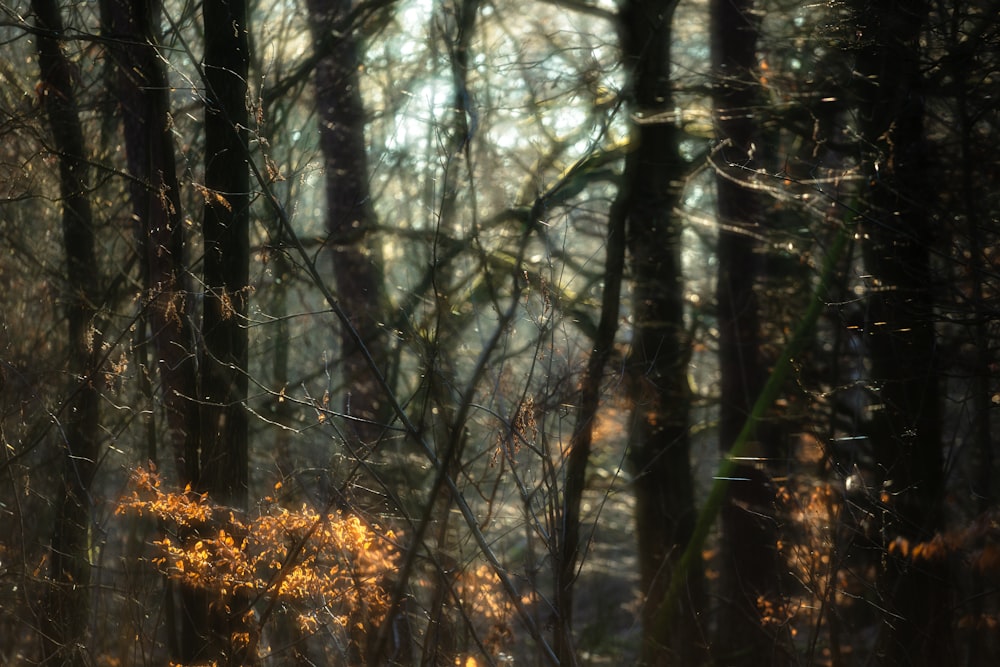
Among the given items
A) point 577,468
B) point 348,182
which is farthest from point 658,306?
point 577,468

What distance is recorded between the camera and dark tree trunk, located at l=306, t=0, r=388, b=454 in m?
10.3

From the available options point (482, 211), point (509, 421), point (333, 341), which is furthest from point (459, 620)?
point (333, 341)

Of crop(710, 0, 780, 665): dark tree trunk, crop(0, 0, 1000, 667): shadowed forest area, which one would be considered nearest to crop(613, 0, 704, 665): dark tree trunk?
crop(0, 0, 1000, 667): shadowed forest area

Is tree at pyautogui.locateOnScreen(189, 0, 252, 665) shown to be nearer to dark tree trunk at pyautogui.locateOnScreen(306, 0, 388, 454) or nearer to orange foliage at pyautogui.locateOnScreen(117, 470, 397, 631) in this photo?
orange foliage at pyautogui.locateOnScreen(117, 470, 397, 631)

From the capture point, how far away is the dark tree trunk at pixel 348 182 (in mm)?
10266

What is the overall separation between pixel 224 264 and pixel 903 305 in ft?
15.0

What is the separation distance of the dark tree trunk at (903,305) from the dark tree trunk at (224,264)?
4.06 meters

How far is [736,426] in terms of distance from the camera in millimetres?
11195

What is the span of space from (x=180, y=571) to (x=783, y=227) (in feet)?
23.9

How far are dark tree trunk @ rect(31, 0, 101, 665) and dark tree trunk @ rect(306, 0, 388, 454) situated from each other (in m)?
2.83

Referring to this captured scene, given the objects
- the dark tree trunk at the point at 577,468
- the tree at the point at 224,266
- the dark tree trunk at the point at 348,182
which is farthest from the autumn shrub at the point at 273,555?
the dark tree trunk at the point at 348,182

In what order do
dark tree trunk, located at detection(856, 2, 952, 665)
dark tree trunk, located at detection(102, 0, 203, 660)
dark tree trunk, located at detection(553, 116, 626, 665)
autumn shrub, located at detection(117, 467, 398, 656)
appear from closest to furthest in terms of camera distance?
dark tree trunk, located at detection(553, 116, 626, 665), autumn shrub, located at detection(117, 467, 398, 656), dark tree trunk, located at detection(102, 0, 203, 660), dark tree trunk, located at detection(856, 2, 952, 665)

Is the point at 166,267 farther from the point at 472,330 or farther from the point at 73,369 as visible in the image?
the point at 472,330

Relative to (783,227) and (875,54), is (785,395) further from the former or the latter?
(875,54)
